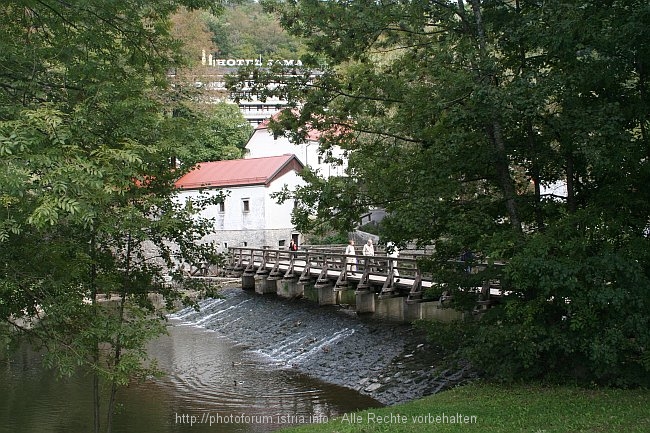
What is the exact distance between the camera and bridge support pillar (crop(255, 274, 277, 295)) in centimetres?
3300

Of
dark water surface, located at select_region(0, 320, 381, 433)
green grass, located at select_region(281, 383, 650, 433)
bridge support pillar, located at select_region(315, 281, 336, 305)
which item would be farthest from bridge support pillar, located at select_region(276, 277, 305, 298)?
green grass, located at select_region(281, 383, 650, 433)

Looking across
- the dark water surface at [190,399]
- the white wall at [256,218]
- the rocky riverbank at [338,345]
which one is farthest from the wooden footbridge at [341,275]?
the white wall at [256,218]

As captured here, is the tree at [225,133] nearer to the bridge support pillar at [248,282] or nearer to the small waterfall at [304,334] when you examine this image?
the bridge support pillar at [248,282]

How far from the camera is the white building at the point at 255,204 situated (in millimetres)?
43312

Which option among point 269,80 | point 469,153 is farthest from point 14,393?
point 469,153

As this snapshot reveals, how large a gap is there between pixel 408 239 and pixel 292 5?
5648 mm

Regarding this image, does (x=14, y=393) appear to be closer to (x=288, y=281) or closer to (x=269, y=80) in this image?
(x=269, y=80)

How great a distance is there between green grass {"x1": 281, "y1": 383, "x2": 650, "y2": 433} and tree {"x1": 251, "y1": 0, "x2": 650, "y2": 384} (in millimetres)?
579

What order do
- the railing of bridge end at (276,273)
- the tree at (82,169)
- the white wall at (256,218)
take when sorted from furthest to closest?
the white wall at (256,218)
the railing of bridge end at (276,273)
the tree at (82,169)

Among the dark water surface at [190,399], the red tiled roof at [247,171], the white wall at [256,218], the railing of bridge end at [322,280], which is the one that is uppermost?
the red tiled roof at [247,171]

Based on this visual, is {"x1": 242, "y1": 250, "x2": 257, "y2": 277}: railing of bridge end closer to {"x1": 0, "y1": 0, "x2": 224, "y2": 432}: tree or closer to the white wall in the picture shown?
the white wall

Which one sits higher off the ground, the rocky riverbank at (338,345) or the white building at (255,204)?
the white building at (255,204)

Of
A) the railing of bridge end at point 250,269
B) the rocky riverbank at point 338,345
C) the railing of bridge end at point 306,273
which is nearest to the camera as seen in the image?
the rocky riverbank at point 338,345

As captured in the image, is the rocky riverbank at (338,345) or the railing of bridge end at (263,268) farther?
the railing of bridge end at (263,268)
